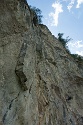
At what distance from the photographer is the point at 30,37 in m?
12.1

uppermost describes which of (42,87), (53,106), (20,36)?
(20,36)

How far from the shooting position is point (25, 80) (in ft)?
32.2

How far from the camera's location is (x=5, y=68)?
9.55 m

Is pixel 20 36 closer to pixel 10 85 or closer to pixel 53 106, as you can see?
pixel 10 85

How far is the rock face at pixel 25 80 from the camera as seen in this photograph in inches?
356

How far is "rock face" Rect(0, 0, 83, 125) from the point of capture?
9055 millimetres

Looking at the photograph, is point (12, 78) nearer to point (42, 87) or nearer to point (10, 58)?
point (10, 58)

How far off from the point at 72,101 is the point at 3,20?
30.8 feet

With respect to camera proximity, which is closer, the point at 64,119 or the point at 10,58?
the point at 10,58

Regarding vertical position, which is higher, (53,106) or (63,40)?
(63,40)

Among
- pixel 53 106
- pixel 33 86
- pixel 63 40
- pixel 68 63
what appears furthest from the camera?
pixel 63 40

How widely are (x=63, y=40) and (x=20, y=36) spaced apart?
54.5ft

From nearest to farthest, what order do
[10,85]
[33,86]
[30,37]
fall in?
[10,85] → [33,86] → [30,37]

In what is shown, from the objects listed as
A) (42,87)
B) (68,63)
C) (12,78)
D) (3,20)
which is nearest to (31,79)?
(12,78)
